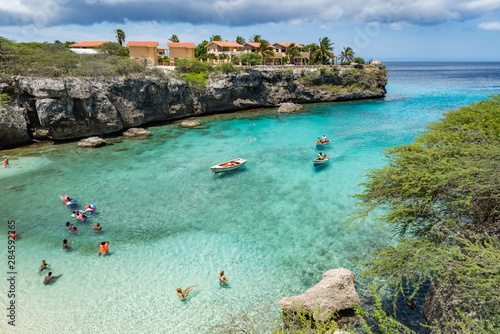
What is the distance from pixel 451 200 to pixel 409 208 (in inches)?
60.6

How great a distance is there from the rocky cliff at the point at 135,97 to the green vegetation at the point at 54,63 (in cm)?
162

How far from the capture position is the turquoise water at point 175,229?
12.3m

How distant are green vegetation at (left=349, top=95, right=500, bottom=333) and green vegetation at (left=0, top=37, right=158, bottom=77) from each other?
41410 millimetres

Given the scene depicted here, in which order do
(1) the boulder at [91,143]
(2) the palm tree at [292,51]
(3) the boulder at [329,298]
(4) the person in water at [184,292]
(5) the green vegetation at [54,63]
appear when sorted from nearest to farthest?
(3) the boulder at [329,298], (4) the person in water at [184,292], (1) the boulder at [91,143], (5) the green vegetation at [54,63], (2) the palm tree at [292,51]

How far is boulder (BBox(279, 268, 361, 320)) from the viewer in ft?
35.8

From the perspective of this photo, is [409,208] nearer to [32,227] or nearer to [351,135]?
[32,227]

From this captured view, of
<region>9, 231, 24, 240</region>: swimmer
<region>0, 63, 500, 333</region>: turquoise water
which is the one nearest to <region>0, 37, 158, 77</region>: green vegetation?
<region>0, 63, 500, 333</region>: turquoise water

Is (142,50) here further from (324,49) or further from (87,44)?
(324,49)

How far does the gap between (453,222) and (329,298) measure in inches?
220

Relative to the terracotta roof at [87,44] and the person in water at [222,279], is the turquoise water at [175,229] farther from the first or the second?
the terracotta roof at [87,44]

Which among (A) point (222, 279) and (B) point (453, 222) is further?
(A) point (222, 279)

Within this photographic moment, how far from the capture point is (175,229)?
58.9 ft

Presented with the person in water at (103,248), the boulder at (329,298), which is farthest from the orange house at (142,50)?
the boulder at (329,298)

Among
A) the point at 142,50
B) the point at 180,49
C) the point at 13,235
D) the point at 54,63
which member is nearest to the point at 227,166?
the point at 13,235
